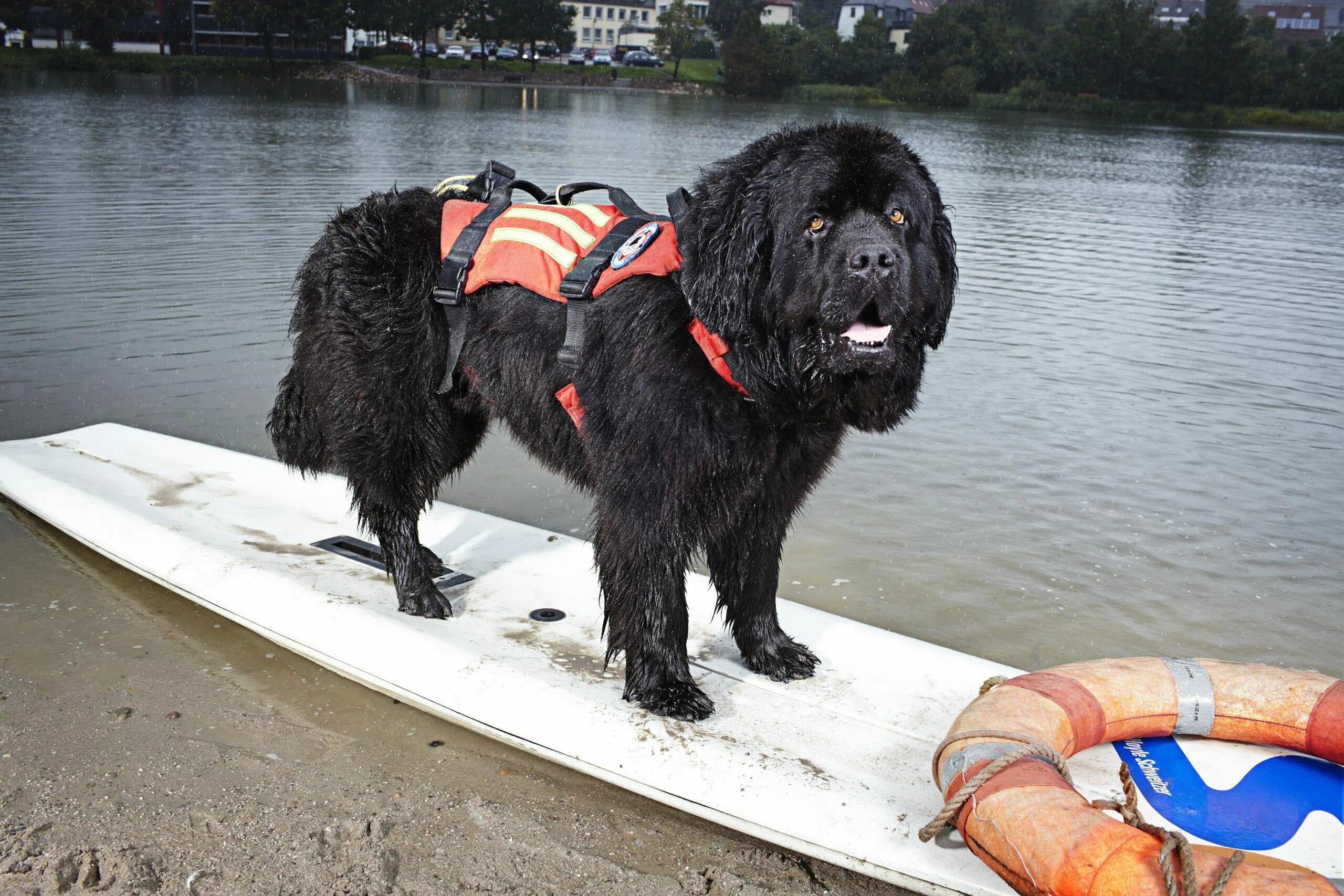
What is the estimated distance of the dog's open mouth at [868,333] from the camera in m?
2.64

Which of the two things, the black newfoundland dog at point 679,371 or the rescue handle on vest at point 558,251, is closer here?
the black newfoundland dog at point 679,371

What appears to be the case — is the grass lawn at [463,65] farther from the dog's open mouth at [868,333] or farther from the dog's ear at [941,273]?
the dog's open mouth at [868,333]

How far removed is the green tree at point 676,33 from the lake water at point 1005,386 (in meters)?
74.6

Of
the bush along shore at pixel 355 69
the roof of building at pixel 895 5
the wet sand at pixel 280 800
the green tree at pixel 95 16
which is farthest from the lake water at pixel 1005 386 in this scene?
the roof of building at pixel 895 5

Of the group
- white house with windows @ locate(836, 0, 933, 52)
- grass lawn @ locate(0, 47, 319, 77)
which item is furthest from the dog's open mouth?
white house with windows @ locate(836, 0, 933, 52)

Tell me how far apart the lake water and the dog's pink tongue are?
2.18 m

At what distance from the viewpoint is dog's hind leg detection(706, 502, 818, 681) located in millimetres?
3439

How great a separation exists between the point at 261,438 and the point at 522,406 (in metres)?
3.64

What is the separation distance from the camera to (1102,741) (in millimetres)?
2982

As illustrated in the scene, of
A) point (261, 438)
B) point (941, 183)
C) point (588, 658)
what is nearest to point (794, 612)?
point (588, 658)

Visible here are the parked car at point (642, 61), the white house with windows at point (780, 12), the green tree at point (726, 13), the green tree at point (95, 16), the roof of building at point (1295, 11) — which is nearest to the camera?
the green tree at point (95, 16)

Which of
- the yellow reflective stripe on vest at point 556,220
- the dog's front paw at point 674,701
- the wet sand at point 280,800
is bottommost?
the wet sand at point 280,800

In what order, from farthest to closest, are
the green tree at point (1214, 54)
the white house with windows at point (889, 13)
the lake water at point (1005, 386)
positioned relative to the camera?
the white house with windows at point (889, 13) < the green tree at point (1214, 54) < the lake water at point (1005, 386)

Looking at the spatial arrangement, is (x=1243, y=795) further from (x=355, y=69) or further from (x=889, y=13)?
(x=889, y=13)
